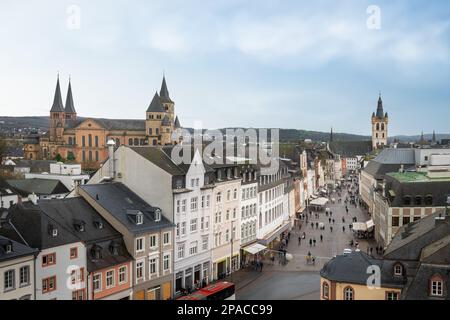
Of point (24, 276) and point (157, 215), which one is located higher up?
point (157, 215)

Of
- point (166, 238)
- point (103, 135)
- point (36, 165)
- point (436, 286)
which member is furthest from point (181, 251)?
point (103, 135)

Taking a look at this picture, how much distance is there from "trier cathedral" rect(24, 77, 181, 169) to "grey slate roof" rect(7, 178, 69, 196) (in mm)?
62442

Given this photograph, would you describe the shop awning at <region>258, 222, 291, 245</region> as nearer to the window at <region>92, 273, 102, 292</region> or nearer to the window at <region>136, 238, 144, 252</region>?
the window at <region>136, 238, 144, 252</region>

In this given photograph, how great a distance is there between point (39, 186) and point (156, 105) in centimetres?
7404

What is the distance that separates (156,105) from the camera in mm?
147750

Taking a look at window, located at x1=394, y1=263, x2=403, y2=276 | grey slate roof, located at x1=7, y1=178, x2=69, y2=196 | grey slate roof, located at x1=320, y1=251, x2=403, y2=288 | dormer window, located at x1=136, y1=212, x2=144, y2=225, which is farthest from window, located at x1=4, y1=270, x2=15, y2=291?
grey slate roof, located at x1=7, y1=178, x2=69, y2=196

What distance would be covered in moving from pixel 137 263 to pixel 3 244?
1102cm

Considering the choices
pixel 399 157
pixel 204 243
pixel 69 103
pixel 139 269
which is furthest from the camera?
pixel 69 103

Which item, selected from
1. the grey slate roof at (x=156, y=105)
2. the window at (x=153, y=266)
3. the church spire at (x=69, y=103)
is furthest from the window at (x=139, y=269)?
the church spire at (x=69, y=103)

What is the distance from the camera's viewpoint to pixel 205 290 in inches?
1422

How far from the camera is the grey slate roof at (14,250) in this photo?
94.7ft

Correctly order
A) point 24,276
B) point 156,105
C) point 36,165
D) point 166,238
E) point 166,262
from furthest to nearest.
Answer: point 156,105 → point 36,165 → point 166,238 → point 166,262 → point 24,276

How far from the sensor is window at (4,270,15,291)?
28936 mm

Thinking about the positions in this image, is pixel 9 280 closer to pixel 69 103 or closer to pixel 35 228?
pixel 35 228
